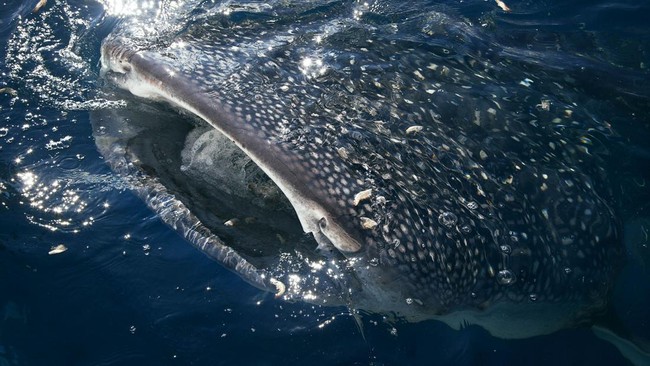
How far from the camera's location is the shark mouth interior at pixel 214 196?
3293mm

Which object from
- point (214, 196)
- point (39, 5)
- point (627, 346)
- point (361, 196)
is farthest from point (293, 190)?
point (39, 5)

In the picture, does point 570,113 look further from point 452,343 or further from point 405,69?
point 452,343

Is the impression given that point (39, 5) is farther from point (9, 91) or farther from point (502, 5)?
point (502, 5)

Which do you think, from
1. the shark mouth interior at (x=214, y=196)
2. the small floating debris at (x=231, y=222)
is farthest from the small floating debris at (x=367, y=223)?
the small floating debris at (x=231, y=222)

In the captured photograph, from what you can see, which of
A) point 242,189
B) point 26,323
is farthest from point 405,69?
point 26,323

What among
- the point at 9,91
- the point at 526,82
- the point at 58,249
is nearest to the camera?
the point at 58,249

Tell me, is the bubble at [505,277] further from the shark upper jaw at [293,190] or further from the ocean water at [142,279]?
the shark upper jaw at [293,190]

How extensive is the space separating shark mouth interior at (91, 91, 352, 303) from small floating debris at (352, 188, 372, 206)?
0.34m

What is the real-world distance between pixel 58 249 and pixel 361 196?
189 cm

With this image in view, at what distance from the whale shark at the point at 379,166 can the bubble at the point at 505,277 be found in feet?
0.04

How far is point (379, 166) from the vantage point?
3.42 meters

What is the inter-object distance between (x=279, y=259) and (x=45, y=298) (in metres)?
1.37

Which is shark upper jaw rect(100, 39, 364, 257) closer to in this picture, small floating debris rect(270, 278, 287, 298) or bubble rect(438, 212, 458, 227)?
small floating debris rect(270, 278, 287, 298)

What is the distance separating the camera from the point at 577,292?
4.06m
